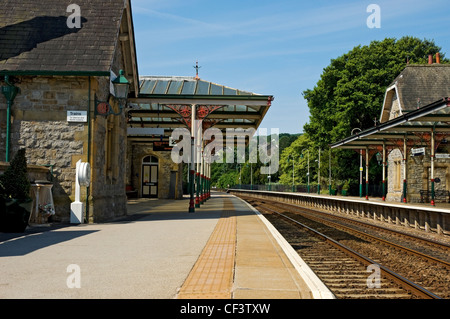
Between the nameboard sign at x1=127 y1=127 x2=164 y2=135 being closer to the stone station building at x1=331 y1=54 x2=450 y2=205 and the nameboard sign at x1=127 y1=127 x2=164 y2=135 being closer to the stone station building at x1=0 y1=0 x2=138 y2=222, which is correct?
the stone station building at x1=331 y1=54 x2=450 y2=205

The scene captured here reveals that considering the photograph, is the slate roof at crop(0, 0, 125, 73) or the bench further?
the bench

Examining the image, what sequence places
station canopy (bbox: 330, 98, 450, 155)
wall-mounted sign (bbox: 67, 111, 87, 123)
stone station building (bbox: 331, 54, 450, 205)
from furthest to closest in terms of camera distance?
stone station building (bbox: 331, 54, 450, 205), station canopy (bbox: 330, 98, 450, 155), wall-mounted sign (bbox: 67, 111, 87, 123)

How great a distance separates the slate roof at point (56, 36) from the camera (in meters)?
15.7

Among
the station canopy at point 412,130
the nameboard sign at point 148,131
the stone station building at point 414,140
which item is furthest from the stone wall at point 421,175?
the nameboard sign at point 148,131

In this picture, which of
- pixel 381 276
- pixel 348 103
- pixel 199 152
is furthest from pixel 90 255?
pixel 348 103

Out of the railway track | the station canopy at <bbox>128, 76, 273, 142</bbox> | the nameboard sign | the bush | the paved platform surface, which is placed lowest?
the railway track

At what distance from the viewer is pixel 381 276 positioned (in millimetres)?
8688

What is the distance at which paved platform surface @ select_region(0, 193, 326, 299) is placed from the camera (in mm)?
Result: 5789

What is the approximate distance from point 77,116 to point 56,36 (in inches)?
113

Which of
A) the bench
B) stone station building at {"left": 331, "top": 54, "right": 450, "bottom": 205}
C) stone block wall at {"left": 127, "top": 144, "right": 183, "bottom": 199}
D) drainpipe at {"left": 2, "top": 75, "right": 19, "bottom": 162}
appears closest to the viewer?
drainpipe at {"left": 2, "top": 75, "right": 19, "bottom": 162}

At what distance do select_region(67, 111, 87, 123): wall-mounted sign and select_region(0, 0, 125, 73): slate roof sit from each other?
1.24 metres

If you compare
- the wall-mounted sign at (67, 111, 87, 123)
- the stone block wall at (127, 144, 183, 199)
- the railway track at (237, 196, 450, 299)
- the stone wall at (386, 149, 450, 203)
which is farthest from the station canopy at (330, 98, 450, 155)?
the stone block wall at (127, 144, 183, 199)

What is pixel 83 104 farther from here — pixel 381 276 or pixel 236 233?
pixel 381 276

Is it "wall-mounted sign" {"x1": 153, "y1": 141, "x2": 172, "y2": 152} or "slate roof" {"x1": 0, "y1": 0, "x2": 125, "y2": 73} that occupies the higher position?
"slate roof" {"x1": 0, "y1": 0, "x2": 125, "y2": 73}
